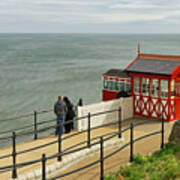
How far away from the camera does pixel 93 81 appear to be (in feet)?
195

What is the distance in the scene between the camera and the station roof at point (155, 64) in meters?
16.2

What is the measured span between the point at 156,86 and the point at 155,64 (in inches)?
43.0

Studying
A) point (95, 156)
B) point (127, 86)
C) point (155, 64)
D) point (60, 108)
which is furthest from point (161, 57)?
point (95, 156)

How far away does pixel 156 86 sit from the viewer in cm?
1641

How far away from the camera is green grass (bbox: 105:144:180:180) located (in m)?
8.27

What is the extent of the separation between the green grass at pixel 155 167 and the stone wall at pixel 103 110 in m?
4.89

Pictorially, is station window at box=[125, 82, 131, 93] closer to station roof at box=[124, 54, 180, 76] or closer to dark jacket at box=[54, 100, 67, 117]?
station roof at box=[124, 54, 180, 76]

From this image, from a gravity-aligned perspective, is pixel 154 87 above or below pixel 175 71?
below

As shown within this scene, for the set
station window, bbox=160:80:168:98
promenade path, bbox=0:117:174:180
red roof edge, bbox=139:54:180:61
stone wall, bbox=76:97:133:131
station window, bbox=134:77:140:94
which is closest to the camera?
promenade path, bbox=0:117:174:180

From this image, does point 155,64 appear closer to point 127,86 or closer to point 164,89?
point 164,89

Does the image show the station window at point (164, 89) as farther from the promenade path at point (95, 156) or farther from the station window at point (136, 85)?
the promenade path at point (95, 156)

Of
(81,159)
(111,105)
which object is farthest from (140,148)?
(111,105)

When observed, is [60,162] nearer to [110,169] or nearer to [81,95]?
[110,169]

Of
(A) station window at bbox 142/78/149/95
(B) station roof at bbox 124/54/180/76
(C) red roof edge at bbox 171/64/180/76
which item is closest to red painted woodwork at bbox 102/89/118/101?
(B) station roof at bbox 124/54/180/76
